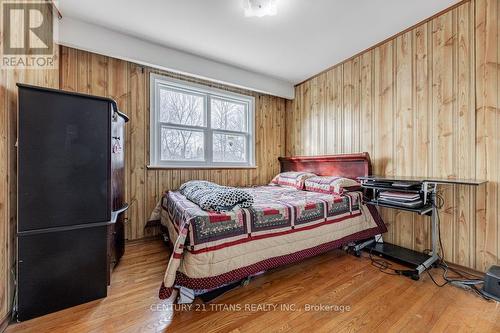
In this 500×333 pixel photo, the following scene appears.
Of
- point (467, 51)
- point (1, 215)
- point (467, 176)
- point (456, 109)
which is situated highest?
point (467, 51)

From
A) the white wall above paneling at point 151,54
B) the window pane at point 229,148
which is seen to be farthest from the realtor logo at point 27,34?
the window pane at point 229,148

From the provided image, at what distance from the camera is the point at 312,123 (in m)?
3.77

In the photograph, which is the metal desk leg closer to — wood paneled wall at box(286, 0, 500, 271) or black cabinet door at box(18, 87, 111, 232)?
wood paneled wall at box(286, 0, 500, 271)

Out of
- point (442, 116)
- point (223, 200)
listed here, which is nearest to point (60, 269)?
point (223, 200)

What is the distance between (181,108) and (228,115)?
790 mm

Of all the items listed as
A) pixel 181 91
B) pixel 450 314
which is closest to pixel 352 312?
pixel 450 314

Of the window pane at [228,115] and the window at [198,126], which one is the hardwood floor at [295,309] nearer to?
the window at [198,126]

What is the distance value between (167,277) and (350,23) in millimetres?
2955

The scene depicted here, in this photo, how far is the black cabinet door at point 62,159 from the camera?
54.9 inches

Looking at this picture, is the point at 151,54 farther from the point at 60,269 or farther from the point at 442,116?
the point at 442,116

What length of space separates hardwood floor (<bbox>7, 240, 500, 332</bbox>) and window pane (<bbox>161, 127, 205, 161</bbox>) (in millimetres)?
1625

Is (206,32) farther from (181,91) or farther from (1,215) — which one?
(1,215)

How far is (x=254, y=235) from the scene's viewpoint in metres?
1.77

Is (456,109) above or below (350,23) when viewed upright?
below
